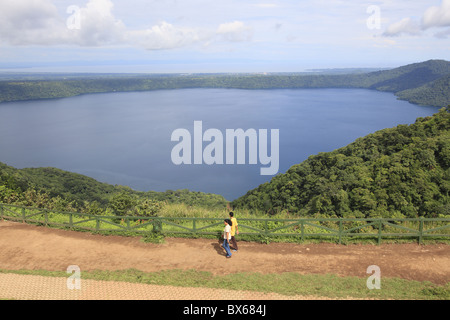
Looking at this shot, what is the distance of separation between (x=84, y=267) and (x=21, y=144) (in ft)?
347

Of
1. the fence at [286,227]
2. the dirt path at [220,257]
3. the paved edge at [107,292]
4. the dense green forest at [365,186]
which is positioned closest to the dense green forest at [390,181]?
the dense green forest at [365,186]

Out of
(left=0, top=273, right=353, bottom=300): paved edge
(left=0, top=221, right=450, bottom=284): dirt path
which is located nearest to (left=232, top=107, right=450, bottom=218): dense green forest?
(left=0, top=221, right=450, bottom=284): dirt path

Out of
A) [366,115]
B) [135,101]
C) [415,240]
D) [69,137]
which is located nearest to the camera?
[415,240]

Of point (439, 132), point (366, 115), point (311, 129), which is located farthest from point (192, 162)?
point (366, 115)

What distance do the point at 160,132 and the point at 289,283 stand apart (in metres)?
105

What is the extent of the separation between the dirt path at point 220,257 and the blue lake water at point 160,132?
52.7 meters

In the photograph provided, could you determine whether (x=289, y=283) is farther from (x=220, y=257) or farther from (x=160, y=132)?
(x=160, y=132)

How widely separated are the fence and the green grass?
2.06 metres

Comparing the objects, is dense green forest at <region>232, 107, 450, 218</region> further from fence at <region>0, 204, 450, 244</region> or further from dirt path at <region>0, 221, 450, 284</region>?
dirt path at <region>0, 221, 450, 284</region>

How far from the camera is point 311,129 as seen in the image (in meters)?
112

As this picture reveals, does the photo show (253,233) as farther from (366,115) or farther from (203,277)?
(366,115)

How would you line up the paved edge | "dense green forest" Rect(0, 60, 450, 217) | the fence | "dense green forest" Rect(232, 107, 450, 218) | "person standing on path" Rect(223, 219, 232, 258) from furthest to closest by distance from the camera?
"dense green forest" Rect(232, 107, 450, 218), "dense green forest" Rect(0, 60, 450, 217), the fence, "person standing on path" Rect(223, 219, 232, 258), the paved edge

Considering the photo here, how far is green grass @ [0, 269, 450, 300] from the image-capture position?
25.6ft

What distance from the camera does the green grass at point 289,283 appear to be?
25.6ft
